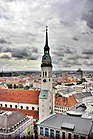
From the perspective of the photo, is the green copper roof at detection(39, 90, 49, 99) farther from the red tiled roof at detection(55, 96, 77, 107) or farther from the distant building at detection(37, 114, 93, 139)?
the red tiled roof at detection(55, 96, 77, 107)

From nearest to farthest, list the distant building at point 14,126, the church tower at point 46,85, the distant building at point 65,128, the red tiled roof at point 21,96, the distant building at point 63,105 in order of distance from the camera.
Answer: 1. the distant building at point 65,128
2. the distant building at point 14,126
3. the church tower at point 46,85
4. the red tiled roof at point 21,96
5. the distant building at point 63,105

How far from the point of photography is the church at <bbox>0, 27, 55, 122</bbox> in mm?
5387

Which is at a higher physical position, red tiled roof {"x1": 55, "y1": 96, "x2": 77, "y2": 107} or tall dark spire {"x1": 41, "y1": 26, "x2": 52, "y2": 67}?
tall dark spire {"x1": 41, "y1": 26, "x2": 52, "y2": 67}

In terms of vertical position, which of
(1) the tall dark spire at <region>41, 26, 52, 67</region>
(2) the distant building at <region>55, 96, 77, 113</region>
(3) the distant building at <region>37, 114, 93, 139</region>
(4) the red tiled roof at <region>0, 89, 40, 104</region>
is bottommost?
(2) the distant building at <region>55, 96, 77, 113</region>

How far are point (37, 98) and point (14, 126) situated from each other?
6.22 ft

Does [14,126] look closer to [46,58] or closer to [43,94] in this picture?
[43,94]

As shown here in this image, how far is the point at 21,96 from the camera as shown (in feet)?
19.3

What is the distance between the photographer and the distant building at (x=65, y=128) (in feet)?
10.8

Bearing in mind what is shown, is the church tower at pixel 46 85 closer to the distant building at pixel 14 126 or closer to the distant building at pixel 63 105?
the distant building at pixel 14 126

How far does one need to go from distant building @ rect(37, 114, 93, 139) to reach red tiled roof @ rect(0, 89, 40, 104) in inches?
77.1

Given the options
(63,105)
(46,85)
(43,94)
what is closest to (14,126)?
(43,94)

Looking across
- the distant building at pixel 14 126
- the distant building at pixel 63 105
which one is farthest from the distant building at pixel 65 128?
the distant building at pixel 63 105

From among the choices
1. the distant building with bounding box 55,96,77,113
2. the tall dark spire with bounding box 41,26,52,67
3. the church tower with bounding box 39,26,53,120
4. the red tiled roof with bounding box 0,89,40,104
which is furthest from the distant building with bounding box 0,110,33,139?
the distant building with bounding box 55,96,77,113

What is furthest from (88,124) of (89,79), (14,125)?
(89,79)
